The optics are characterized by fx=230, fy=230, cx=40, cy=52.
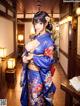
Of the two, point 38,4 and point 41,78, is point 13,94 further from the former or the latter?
point 38,4

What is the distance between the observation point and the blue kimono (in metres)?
3.31

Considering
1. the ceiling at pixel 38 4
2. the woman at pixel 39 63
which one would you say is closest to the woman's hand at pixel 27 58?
the woman at pixel 39 63

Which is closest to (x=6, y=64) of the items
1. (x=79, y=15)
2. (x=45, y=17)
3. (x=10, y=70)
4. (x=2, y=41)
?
(x=10, y=70)

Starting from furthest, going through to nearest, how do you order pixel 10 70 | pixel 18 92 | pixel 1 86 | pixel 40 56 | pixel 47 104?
pixel 10 70, pixel 1 86, pixel 18 92, pixel 47 104, pixel 40 56

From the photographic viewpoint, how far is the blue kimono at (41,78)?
3312 mm

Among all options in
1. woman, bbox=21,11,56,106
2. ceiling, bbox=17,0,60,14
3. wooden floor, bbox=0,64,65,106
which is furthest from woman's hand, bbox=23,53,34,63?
ceiling, bbox=17,0,60,14

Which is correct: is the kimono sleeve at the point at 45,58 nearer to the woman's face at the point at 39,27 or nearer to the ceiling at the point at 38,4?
the woman's face at the point at 39,27

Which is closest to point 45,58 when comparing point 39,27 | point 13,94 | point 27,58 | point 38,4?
point 27,58

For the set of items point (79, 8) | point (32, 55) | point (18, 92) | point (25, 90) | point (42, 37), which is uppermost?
point (79, 8)

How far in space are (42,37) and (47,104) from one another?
3.43ft

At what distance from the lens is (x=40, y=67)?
11.0 ft

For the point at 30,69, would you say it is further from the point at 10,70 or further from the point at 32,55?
the point at 10,70

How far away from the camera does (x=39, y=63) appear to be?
3.31 metres

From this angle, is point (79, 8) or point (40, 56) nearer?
point (40, 56)
